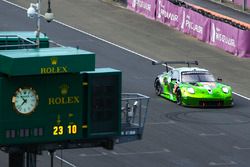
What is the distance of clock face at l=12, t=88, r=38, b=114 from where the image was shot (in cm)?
2247

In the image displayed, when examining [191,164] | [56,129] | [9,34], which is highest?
[9,34]

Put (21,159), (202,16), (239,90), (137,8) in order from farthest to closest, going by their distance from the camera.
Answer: (137,8) → (202,16) → (239,90) → (21,159)

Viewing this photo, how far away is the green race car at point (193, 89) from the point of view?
144 ft

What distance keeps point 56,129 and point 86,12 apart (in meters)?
43.1

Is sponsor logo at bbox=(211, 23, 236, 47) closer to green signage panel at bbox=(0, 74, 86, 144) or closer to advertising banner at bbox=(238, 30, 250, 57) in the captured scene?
advertising banner at bbox=(238, 30, 250, 57)

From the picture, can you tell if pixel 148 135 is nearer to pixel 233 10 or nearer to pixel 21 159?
pixel 21 159

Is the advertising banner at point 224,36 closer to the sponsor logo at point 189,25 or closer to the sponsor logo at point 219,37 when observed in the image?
the sponsor logo at point 219,37

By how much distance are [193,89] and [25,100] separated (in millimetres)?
22373

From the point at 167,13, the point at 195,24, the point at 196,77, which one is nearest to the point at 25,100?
the point at 196,77

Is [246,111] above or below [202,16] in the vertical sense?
below

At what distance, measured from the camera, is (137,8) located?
65.4m

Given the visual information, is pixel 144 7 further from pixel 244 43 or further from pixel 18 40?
pixel 18 40

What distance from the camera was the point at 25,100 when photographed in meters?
22.6

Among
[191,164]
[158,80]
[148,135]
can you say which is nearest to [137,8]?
[158,80]
